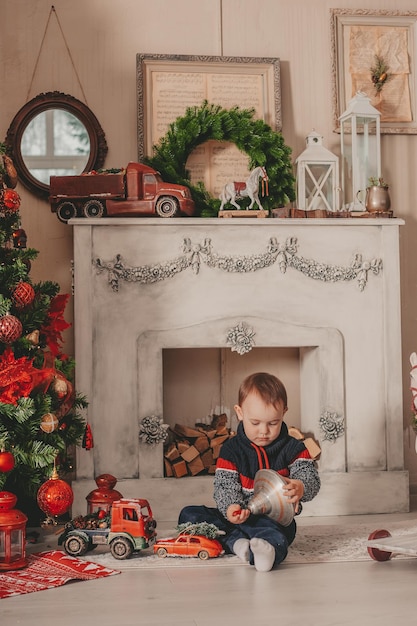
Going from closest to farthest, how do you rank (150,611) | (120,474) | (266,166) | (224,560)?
(150,611) < (224,560) < (120,474) < (266,166)

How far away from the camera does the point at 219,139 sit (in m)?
4.48

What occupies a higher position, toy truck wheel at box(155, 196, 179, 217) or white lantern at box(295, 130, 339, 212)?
white lantern at box(295, 130, 339, 212)

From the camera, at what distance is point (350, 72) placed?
4703 mm

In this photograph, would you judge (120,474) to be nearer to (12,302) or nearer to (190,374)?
(190,374)

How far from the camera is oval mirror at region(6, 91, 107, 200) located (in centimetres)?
444

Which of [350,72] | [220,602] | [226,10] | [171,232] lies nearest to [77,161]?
[171,232]

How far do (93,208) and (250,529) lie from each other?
1815mm

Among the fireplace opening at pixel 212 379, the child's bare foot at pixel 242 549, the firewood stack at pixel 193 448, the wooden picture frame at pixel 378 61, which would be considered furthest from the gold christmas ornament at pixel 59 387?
the wooden picture frame at pixel 378 61

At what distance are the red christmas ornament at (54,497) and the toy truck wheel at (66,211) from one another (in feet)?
5.01

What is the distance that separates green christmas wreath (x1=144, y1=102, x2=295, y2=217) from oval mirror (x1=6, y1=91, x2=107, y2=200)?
1.07ft

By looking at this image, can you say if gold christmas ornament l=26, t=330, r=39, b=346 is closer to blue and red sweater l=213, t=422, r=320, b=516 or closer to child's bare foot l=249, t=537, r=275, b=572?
blue and red sweater l=213, t=422, r=320, b=516

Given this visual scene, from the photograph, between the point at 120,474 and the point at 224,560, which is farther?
the point at 120,474

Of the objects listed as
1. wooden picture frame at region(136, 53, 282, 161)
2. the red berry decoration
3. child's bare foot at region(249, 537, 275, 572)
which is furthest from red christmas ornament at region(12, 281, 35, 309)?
wooden picture frame at region(136, 53, 282, 161)

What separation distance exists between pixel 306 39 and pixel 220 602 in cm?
319
